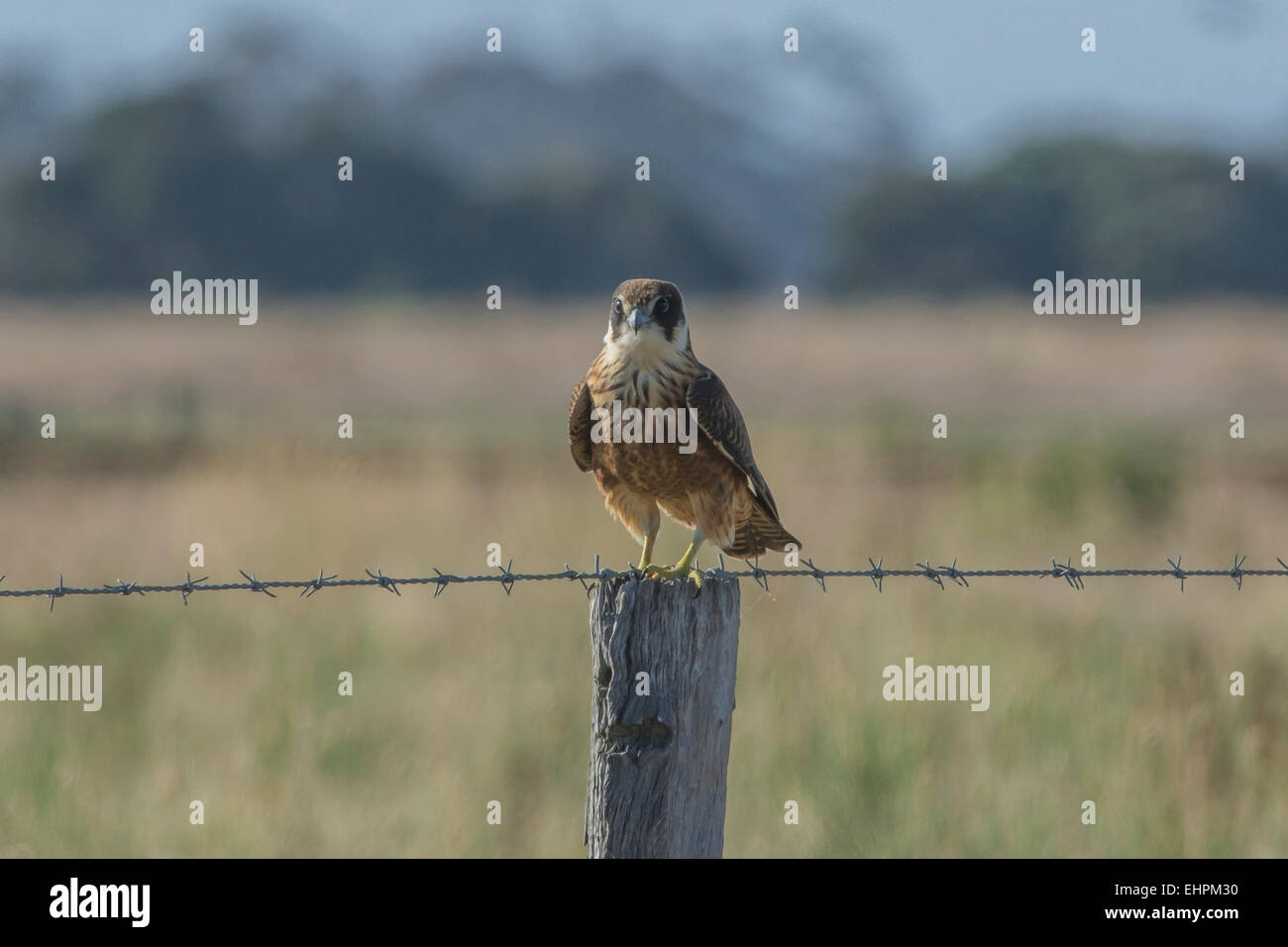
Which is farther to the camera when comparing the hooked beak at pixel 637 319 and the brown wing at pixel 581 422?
the brown wing at pixel 581 422

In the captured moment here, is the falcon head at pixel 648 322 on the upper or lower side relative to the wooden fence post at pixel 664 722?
upper

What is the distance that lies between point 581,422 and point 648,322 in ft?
1.45

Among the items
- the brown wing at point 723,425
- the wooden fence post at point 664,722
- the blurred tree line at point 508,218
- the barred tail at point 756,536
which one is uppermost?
the blurred tree line at point 508,218

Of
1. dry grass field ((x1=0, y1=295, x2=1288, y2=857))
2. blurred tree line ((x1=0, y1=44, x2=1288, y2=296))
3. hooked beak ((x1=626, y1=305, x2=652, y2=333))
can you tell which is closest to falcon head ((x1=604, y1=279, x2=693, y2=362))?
hooked beak ((x1=626, y1=305, x2=652, y2=333))

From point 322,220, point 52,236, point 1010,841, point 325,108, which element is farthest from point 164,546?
point 325,108

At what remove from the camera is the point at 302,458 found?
13594mm

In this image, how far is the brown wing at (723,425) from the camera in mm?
5484

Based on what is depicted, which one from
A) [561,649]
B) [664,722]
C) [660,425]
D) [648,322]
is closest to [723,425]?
[660,425]

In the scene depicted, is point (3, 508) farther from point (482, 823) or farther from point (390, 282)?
point (390, 282)

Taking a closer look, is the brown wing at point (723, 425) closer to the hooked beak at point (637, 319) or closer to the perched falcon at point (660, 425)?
the perched falcon at point (660, 425)

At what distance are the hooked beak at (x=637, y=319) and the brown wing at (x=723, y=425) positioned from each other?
26 cm

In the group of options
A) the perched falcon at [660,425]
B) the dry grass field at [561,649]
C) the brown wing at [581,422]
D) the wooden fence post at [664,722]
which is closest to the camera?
the wooden fence post at [664,722]

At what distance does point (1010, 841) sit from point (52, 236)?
71865 millimetres

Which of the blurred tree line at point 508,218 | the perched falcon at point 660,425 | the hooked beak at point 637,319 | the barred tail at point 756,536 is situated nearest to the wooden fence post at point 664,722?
the perched falcon at point 660,425
